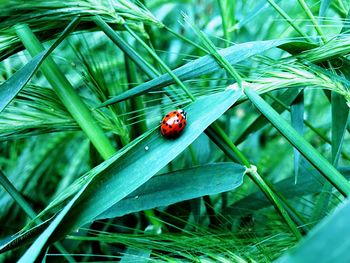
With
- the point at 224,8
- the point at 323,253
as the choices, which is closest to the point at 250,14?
the point at 224,8

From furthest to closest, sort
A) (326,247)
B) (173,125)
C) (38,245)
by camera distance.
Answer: (173,125) → (38,245) → (326,247)

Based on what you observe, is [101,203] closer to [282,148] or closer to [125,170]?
[125,170]

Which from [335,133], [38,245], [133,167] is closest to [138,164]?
[133,167]

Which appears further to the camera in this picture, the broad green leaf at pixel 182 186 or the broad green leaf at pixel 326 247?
the broad green leaf at pixel 182 186

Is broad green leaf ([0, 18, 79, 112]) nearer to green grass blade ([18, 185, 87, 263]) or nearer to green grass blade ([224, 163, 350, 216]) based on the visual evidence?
green grass blade ([18, 185, 87, 263])

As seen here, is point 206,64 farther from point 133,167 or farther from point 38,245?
point 38,245

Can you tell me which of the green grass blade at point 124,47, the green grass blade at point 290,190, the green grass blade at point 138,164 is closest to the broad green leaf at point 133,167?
the green grass blade at point 138,164

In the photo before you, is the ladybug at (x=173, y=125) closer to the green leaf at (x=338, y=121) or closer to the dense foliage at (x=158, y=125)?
the dense foliage at (x=158, y=125)
